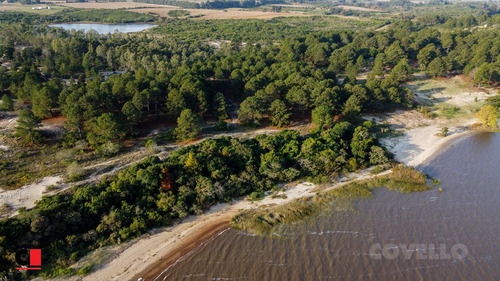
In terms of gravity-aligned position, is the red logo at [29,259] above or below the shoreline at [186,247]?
above

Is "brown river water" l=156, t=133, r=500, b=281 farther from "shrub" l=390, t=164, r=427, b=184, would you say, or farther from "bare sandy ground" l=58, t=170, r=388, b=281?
"shrub" l=390, t=164, r=427, b=184

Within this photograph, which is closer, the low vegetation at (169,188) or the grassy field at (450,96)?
the low vegetation at (169,188)

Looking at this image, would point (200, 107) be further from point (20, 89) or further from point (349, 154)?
point (20, 89)

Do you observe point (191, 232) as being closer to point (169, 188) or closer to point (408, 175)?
point (169, 188)

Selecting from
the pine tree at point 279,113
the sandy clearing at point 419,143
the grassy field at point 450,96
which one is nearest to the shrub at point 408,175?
the sandy clearing at point 419,143

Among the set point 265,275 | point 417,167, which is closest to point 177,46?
point 417,167

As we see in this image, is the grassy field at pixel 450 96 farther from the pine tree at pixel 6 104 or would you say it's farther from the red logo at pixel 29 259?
the pine tree at pixel 6 104
